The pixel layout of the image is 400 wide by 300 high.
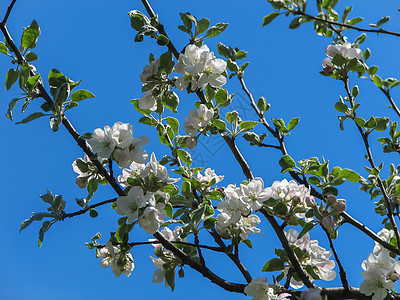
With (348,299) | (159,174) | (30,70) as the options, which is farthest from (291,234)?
(30,70)

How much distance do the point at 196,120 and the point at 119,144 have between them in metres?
0.39

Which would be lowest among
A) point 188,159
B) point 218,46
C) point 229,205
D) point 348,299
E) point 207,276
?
point 348,299

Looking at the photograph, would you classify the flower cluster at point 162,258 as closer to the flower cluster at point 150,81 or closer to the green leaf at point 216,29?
the flower cluster at point 150,81

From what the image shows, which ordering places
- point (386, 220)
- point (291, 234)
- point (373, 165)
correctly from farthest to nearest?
1. point (386, 220)
2. point (373, 165)
3. point (291, 234)

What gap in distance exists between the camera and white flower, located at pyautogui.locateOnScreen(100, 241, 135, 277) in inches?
67.2

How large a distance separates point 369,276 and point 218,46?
1182 mm

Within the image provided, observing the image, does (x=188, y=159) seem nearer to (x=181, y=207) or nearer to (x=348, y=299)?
(x=181, y=207)

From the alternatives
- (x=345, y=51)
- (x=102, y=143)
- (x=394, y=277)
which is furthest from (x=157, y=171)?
(x=345, y=51)

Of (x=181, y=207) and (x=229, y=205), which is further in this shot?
(x=181, y=207)

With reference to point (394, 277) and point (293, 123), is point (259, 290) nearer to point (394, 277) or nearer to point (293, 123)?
point (394, 277)

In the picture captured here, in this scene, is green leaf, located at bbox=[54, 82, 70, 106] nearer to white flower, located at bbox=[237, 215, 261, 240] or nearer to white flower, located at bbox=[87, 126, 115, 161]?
white flower, located at bbox=[87, 126, 115, 161]

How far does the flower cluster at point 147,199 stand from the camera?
1.49 metres

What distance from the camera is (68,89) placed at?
153 cm

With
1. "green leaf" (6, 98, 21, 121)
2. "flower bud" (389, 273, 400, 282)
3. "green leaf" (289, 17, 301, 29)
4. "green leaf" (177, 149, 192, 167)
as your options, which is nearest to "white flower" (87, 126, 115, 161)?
"green leaf" (6, 98, 21, 121)
